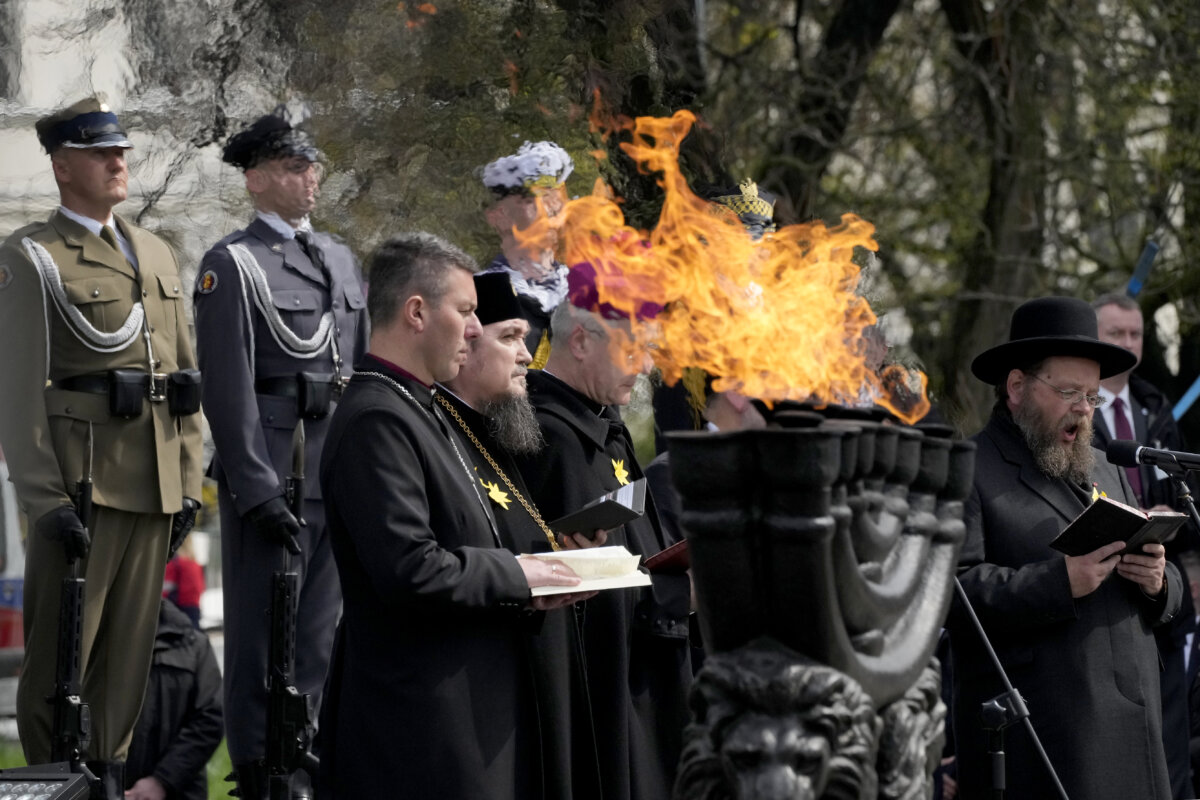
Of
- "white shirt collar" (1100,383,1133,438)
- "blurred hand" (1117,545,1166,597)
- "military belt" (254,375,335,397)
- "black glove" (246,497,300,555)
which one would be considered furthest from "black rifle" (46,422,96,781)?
"white shirt collar" (1100,383,1133,438)

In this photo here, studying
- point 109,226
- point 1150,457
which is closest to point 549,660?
point 1150,457

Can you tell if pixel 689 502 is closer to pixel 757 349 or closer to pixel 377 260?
pixel 757 349

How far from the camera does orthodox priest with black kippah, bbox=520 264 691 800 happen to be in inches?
204

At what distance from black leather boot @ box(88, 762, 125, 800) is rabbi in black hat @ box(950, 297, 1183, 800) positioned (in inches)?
112

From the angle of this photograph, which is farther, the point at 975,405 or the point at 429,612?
the point at 975,405

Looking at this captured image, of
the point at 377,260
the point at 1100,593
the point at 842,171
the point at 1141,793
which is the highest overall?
the point at 842,171

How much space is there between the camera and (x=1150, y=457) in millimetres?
5629

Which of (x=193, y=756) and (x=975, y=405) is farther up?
(x=975, y=405)

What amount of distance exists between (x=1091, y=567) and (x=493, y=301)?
6.51ft

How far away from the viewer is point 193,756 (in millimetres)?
6914

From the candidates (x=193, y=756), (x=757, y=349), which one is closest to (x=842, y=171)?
(x=193, y=756)

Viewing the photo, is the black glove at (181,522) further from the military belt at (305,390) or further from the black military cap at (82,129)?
the black military cap at (82,129)

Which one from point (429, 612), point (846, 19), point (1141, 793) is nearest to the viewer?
point (429, 612)

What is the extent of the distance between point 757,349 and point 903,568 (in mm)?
555
